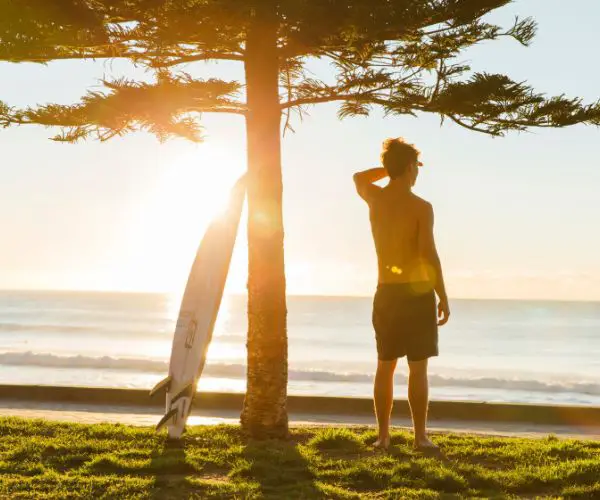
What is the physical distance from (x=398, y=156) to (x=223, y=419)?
384cm

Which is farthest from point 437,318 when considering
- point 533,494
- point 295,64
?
point 295,64

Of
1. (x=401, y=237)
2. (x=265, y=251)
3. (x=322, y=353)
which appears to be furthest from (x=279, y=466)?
(x=322, y=353)

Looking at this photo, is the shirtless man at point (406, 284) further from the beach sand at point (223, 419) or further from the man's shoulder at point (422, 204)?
the beach sand at point (223, 419)

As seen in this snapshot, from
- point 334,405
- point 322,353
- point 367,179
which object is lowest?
point 334,405

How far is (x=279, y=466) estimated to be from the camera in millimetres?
5438

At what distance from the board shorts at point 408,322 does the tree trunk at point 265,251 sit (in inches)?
50.3

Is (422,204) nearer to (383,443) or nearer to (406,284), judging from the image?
(406,284)

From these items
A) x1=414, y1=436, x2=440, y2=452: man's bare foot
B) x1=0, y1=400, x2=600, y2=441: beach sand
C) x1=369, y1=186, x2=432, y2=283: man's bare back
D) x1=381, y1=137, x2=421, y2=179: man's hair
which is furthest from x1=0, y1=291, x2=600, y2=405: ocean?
x1=381, y1=137, x2=421, y2=179: man's hair

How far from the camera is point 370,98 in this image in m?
7.08

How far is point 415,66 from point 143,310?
68.6 meters

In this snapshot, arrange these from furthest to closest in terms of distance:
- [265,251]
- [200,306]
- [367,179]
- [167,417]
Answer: [200,306] → [265,251] → [167,417] → [367,179]

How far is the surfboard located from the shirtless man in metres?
1.67

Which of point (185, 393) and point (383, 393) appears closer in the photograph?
point (383, 393)

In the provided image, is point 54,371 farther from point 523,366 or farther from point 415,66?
point 523,366
